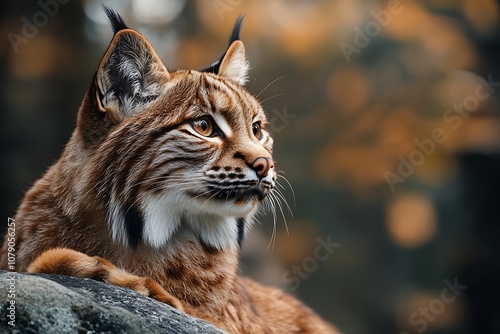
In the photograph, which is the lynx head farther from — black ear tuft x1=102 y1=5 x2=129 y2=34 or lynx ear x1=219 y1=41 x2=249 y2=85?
lynx ear x1=219 y1=41 x2=249 y2=85

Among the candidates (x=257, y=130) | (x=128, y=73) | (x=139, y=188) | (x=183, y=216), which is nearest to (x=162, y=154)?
(x=139, y=188)

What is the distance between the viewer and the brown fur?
157 inches

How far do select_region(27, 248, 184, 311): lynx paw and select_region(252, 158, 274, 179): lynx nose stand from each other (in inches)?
31.4

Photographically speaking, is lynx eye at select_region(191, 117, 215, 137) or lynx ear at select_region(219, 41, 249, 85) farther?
lynx ear at select_region(219, 41, 249, 85)

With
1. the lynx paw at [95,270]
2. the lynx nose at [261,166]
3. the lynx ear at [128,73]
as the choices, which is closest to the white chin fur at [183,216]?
the lynx nose at [261,166]

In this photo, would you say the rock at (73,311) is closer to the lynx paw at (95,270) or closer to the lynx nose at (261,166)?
the lynx paw at (95,270)

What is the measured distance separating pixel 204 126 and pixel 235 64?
2.92 feet

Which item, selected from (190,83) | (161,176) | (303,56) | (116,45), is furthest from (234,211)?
(303,56)

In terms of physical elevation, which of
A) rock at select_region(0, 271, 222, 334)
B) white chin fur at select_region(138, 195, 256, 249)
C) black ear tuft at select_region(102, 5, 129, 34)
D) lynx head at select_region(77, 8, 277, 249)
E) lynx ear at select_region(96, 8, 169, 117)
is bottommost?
rock at select_region(0, 271, 222, 334)

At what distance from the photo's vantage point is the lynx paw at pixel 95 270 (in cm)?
365

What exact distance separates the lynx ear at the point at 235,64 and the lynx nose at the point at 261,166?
101 cm

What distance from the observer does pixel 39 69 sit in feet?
33.9

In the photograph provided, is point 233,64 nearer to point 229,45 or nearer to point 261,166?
point 229,45

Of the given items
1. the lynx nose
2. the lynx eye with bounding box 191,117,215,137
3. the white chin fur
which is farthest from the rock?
the lynx eye with bounding box 191,117,215,137
